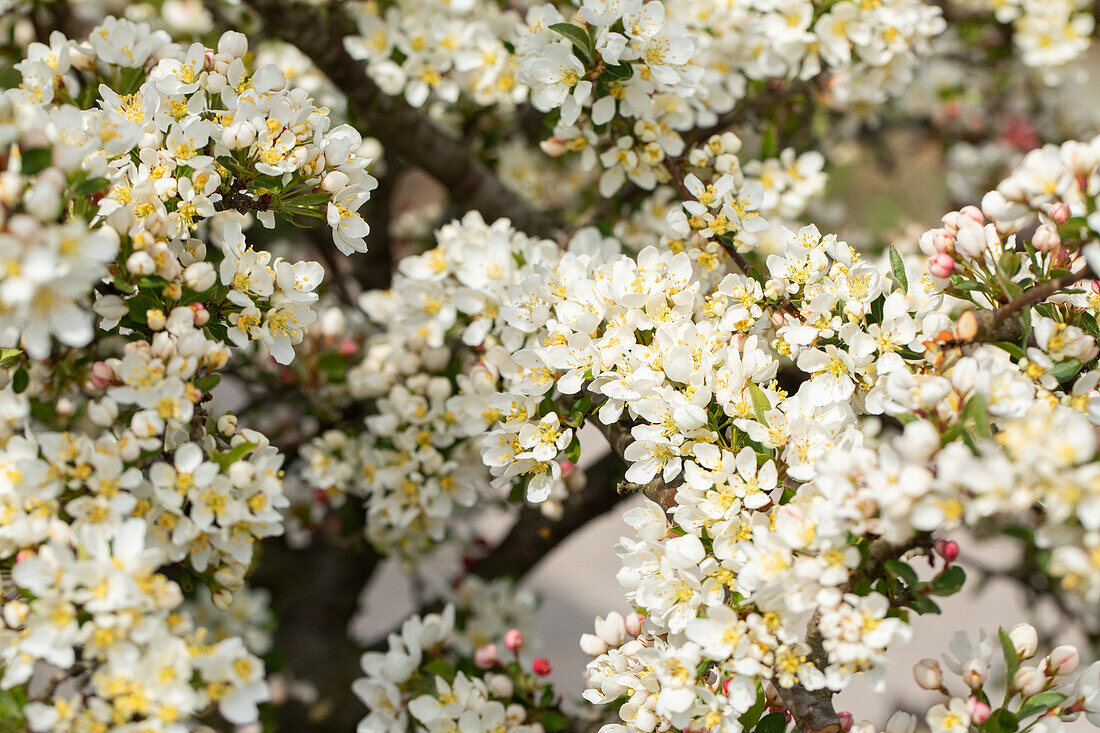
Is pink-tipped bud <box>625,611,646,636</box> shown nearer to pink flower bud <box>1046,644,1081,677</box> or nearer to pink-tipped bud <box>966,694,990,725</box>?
pink-tipped bud <box>966,694,990,725</box>

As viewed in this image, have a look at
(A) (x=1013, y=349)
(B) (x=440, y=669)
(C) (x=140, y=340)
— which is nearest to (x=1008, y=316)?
(A) (x=1013, y=349)

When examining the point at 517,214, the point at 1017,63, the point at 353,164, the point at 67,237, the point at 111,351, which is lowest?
the point at 111,351

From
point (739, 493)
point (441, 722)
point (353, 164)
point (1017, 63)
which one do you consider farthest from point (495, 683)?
point (1017, 63)

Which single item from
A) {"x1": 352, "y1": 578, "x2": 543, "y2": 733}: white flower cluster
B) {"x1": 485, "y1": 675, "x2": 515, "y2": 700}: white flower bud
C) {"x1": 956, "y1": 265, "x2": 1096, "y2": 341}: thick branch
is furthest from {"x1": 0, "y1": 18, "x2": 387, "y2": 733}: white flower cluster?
{"x1": 956, "y1": 265, "x2": 1096, "y2": 341}: thick branch

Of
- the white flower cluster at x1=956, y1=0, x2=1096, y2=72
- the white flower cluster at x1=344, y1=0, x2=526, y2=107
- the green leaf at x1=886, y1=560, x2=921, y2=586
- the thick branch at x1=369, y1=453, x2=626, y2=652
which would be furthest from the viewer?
the white flower cluster at x1=956, y1=0, x2=1096, y2=72

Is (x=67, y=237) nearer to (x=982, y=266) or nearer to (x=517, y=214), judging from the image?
(x=982, y=266)

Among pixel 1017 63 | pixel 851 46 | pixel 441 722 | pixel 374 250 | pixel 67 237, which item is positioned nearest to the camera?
pixel 67 237

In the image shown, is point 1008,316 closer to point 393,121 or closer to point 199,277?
point 199,277
